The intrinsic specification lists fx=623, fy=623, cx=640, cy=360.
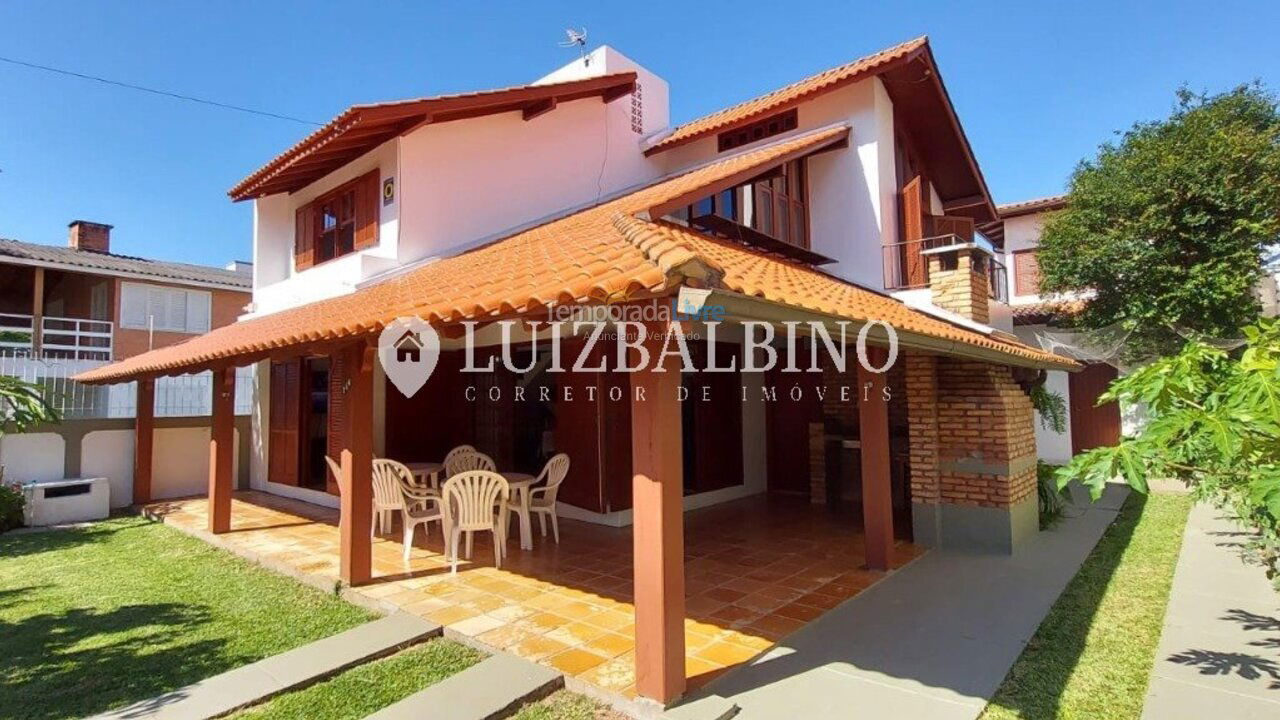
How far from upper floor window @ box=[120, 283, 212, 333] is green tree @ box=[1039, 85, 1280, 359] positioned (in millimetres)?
27259

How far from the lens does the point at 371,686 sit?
15.6 ft

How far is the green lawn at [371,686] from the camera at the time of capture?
14.4 ft

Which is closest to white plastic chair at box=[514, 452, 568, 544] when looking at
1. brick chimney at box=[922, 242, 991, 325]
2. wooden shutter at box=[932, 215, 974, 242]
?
brick chimney at box=[922, 242, 991, 325]

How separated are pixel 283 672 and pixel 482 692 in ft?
5.67

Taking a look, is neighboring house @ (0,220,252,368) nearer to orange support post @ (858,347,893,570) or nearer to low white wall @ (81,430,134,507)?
low white wall @ (81,430,134,507)

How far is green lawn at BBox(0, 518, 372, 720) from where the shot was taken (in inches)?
193

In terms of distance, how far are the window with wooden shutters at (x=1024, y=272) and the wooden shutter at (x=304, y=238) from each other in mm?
21041

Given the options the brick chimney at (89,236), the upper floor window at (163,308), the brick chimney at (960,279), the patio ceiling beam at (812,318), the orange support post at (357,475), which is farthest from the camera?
the brick chimney at (89,236)

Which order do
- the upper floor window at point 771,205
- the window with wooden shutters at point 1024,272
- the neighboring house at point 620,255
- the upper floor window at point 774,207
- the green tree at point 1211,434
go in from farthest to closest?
the window with wooden shutters at point 1024,272 → the upper floor window at point 771,205 → the upper floor window at point 774,207 → the neighboring house at point 620,255 → the green tree at point 1211,434

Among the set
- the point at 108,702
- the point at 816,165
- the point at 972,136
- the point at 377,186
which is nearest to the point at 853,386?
the point at 816,165

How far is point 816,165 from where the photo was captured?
11.0 meters

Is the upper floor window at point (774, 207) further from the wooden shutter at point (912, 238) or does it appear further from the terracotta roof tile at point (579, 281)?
the terracotta roof tile at point (579, 281)

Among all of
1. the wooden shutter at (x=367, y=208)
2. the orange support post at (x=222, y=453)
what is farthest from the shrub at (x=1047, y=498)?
the orange support post at (x=222, y=453)

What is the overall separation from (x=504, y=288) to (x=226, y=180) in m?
12.3
